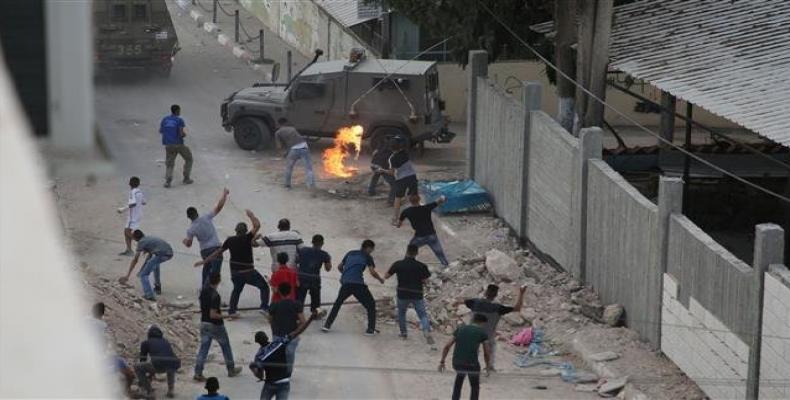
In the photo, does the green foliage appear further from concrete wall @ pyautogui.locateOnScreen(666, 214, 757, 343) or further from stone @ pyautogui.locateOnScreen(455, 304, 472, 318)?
concrete wall @ pyautogui.locateOnScreen(666, 214, 757, 343)

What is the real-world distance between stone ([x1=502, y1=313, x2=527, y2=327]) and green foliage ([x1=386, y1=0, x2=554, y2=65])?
6.46 m

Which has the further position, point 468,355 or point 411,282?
point 411,282

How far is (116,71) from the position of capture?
1141 inches

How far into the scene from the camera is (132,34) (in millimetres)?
27984

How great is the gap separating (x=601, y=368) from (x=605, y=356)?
0.72 feet

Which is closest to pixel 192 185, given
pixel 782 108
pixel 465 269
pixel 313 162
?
pixel 313 162

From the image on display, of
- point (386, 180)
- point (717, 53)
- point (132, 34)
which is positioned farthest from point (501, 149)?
point (132, 34)

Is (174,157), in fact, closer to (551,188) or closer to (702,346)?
(551,188)

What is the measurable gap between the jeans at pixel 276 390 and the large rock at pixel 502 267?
5089mm

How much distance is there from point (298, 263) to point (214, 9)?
23.4m

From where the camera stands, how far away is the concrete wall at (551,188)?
16.0m

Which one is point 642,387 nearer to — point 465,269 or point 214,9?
point 465,269

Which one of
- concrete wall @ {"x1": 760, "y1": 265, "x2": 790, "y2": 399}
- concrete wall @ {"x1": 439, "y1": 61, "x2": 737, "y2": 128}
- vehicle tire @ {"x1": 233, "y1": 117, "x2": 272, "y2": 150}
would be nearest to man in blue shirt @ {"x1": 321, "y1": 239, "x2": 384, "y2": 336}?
concrete wall @ {"x1": 760, "y1": 265, "x2": 790, "y2": 399}

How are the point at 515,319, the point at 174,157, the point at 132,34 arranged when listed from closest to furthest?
the point at 515,319 → the point at 174,157 → the point at 132,34
